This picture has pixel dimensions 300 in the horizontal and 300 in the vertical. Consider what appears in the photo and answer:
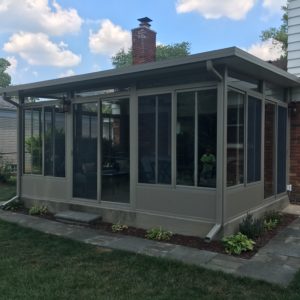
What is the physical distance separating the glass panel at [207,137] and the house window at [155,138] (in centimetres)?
57

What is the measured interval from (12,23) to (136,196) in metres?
8.37

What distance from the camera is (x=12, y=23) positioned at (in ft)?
39.7

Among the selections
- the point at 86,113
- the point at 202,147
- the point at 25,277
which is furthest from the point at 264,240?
the point at 86,113

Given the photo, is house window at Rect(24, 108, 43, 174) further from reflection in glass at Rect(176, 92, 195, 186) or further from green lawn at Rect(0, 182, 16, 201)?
reflection in glass at Rect(176, 92, 195, 186)

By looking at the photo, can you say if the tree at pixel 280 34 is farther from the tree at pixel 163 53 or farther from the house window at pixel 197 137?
the house window at pixel 197 137

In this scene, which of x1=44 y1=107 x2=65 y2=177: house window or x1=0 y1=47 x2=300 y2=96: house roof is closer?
x1=0 y1=47 x2=300 y2=96: house roof

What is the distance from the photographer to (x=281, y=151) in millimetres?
7840

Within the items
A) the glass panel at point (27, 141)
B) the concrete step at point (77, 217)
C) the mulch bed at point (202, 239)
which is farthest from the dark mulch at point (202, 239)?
the glass panel at point (27, 141)

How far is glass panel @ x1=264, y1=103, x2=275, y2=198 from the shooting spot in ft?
23.9

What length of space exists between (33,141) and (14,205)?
147 cm

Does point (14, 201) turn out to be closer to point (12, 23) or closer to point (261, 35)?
point (12, 23)

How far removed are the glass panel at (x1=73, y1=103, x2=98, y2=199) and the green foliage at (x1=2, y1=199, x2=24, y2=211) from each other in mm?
1676

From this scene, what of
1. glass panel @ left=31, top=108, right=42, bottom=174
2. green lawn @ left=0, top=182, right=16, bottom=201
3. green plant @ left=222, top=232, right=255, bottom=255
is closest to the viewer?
green plant @ left=222, top=232, right=255, bottom=255

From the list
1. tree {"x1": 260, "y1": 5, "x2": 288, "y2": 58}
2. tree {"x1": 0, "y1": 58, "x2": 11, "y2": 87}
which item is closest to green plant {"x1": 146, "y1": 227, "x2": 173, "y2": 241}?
tree {"x1": 260, "y1": 5, "x2": 288, "y2": 58}
